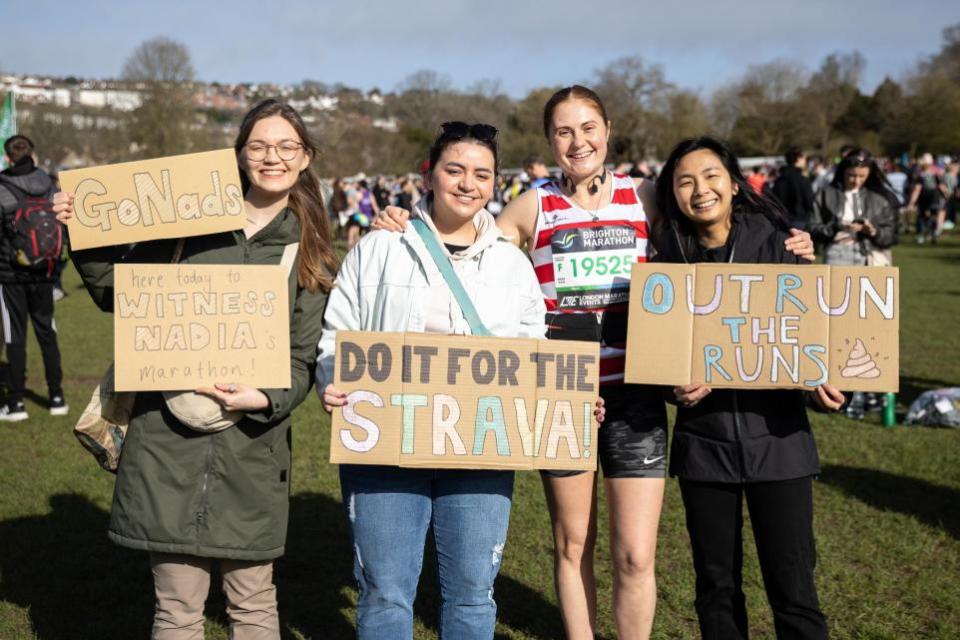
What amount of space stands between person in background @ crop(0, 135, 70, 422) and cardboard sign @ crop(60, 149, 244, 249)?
5397 mm

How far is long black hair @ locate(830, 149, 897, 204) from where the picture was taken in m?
8.08

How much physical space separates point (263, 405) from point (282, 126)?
104cm

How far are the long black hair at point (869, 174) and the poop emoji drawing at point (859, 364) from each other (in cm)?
533

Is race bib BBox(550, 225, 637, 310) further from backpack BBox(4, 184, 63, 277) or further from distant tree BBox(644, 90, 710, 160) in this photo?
distant tree BBox(644, 90, 710, 160)

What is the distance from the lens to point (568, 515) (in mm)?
3770

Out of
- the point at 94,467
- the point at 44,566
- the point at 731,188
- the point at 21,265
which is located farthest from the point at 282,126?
the point at 21,265

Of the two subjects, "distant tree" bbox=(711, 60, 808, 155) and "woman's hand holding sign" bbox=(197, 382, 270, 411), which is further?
"distant tree" bbox=(711, 60, 808, 155)

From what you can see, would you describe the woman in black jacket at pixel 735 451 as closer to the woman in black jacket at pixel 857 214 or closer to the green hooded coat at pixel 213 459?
the green hooded coat at pixel 213 459

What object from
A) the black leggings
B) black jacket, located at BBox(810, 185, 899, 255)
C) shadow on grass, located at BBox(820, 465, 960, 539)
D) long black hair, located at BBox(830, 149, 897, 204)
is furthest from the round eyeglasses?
long black hair, located at BBox(830, 149, 897, 204)

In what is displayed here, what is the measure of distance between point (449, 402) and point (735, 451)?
43.9 inches

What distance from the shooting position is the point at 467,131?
10.7 ft

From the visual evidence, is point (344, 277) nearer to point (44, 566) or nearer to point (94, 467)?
point (44, 566)

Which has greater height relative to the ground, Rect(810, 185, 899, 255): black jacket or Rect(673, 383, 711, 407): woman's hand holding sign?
Rect(810, 185, 899, 255): black jacket

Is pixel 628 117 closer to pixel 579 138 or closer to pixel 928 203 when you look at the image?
pixel 928 203
